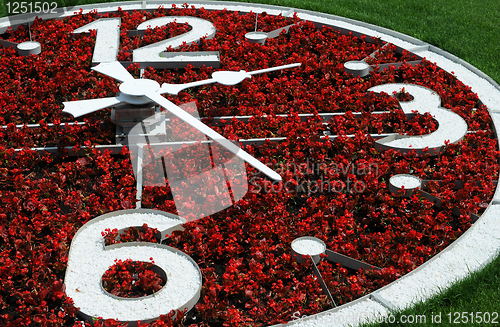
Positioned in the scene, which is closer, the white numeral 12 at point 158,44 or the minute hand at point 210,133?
the minute hand at point 210,133

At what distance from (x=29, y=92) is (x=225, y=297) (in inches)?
260

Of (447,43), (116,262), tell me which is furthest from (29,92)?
(447,43)

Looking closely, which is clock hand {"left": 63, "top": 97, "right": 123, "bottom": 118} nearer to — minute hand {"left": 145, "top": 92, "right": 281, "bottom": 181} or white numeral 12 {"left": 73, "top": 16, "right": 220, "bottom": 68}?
minute hand {"left": 145, "top": 92, "right": 281, "bottom": 181}

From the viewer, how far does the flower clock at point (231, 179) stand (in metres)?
6.07

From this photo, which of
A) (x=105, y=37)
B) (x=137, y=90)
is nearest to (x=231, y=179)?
(x=137, y=90)

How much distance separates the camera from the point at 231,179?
7957 mm

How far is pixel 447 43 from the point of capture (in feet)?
41.9


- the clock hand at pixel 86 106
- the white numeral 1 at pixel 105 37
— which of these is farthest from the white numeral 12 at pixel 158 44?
the clock hand at pixel 86 106

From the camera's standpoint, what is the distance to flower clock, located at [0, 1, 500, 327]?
6066 mm

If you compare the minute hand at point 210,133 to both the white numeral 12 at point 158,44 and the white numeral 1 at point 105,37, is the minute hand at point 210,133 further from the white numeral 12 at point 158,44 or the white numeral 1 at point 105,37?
the white numeral 1 at point 105,37

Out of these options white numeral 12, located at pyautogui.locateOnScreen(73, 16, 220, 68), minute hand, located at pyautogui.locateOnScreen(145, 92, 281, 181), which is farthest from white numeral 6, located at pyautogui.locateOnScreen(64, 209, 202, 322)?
white numeral 12, located at pyautogui.locateOnScreen(73, 16, 220, 68)

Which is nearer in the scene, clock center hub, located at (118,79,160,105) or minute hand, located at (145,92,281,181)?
minute hand, located at (145,92,281,181)

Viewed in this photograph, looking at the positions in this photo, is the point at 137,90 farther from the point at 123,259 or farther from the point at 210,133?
the point at 123,259

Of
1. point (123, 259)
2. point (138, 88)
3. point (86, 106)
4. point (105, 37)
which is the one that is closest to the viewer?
point (123, 259)
